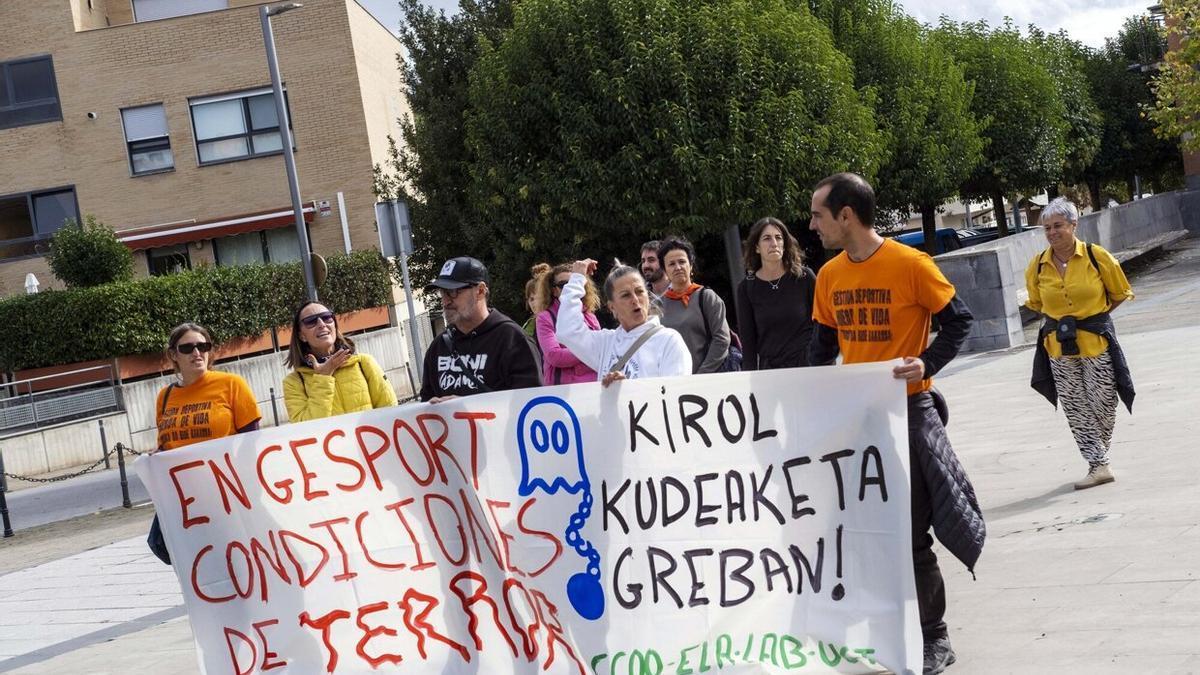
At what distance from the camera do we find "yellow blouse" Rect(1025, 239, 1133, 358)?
338 inches

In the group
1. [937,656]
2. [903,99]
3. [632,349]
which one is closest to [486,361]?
[632,349]

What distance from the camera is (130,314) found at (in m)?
31.1

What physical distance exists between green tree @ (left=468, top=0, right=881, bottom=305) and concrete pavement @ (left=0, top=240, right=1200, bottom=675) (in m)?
6.55

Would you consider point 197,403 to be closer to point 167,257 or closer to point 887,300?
point 887,300

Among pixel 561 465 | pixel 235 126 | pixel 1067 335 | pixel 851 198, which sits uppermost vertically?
pixel 235 126

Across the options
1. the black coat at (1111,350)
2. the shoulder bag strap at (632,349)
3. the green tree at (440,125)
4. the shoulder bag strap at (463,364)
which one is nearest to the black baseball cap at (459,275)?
the shoulder bag strap at (463,364)

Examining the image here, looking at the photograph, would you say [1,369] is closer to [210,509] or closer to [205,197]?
[205,197]

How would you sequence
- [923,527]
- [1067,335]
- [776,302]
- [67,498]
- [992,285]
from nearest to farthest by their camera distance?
[923,527], [776,302], [1067,335], [992,285], [67,498]

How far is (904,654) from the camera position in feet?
16.3

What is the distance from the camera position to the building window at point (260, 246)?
124 feet

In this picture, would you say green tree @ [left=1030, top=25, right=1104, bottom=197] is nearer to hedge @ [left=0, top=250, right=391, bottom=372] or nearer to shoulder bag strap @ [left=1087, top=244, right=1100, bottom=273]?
hedge @ [left=0, top=250, right=391, bottom=372]

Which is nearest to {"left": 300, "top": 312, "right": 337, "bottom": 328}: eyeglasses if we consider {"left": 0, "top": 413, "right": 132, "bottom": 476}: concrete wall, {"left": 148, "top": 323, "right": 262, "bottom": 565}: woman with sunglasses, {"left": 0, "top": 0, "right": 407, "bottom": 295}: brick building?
{"left": 148, "top": 323, "right": 262, "bottom": 565}: woman with sunglasses

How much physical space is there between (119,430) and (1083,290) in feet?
77.6

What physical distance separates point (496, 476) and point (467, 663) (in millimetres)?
738
